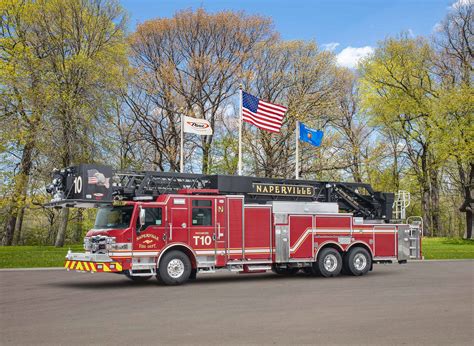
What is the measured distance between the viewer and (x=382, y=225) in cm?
2156

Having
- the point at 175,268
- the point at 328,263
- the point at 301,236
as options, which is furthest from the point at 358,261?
the point at 175,268

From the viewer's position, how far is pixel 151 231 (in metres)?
16.9

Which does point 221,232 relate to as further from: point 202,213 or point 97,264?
point 97,264

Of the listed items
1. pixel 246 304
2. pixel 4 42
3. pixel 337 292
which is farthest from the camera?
pixel 4 42

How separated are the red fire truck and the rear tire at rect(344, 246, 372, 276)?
3cm

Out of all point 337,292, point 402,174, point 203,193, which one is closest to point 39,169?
point 203,193

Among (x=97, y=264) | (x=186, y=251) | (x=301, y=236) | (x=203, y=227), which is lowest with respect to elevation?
(x=97, y=264)

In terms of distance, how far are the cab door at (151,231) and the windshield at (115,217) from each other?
1.29ft

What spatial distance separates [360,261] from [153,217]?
770 cm

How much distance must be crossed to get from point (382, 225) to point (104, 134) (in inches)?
745

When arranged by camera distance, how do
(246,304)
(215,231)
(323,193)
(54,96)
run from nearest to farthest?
1. (246,304)
2. (215,231)
3. (323,193)
4. (54,96)

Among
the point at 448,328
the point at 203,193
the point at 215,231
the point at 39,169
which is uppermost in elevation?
the point at 39,169

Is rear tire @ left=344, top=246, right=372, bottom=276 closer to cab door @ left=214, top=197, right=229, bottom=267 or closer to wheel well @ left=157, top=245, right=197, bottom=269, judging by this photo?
cab door @ left=214, top=197, right=229, bottom=267

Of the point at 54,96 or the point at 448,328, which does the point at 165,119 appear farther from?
the point at 448,328
